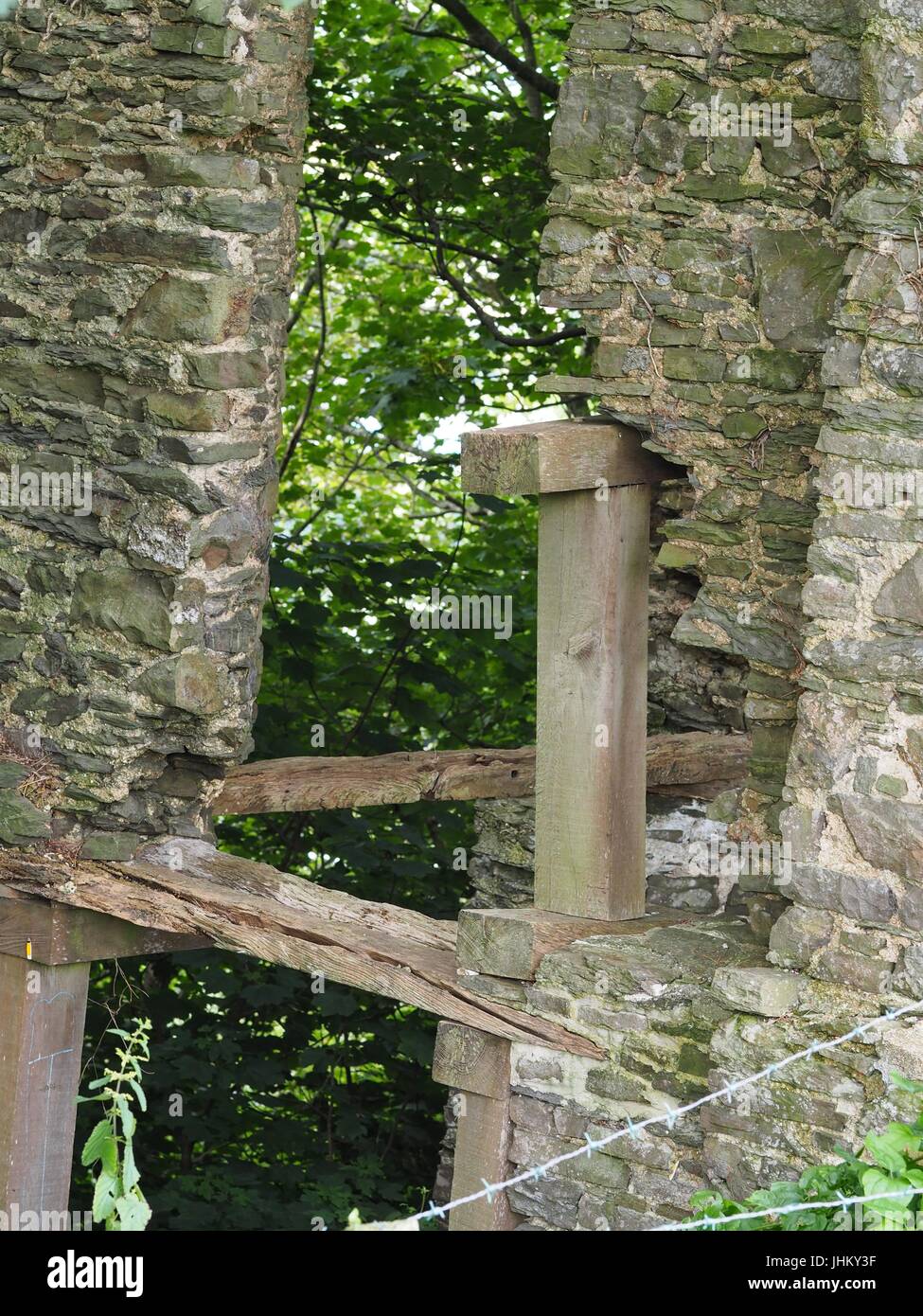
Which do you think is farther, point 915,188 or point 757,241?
point 757,241

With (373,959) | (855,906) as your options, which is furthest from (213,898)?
(855,906)

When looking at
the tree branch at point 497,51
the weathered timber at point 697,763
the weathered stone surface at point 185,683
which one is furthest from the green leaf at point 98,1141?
the tree branch at point 497,51

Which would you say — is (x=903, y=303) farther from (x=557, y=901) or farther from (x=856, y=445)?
(x=557, y=901)

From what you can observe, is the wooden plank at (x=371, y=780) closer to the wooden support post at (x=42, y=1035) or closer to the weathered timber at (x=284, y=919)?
the weathered timber at (x=284, y=919)

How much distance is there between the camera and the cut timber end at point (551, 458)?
439 cm

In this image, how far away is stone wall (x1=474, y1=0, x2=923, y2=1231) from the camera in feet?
12.6

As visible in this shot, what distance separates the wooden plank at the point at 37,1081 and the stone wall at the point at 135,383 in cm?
51

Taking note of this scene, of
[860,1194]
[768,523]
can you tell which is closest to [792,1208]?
[860,1194]

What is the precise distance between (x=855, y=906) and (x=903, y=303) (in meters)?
1.42

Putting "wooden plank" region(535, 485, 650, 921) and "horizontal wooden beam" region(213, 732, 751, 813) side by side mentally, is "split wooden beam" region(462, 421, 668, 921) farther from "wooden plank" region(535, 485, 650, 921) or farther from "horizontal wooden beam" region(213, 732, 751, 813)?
"horizontal wooden beam" region(213, 732, 751, 813)

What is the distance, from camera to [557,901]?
4707 millimetres

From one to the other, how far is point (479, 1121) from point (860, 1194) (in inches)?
70.1

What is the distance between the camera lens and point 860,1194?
308cm

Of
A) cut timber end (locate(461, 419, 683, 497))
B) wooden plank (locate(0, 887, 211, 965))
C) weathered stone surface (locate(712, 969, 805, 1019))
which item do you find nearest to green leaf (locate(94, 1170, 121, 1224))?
weathered stone surface (locate(712, 969, 805, 1019))
